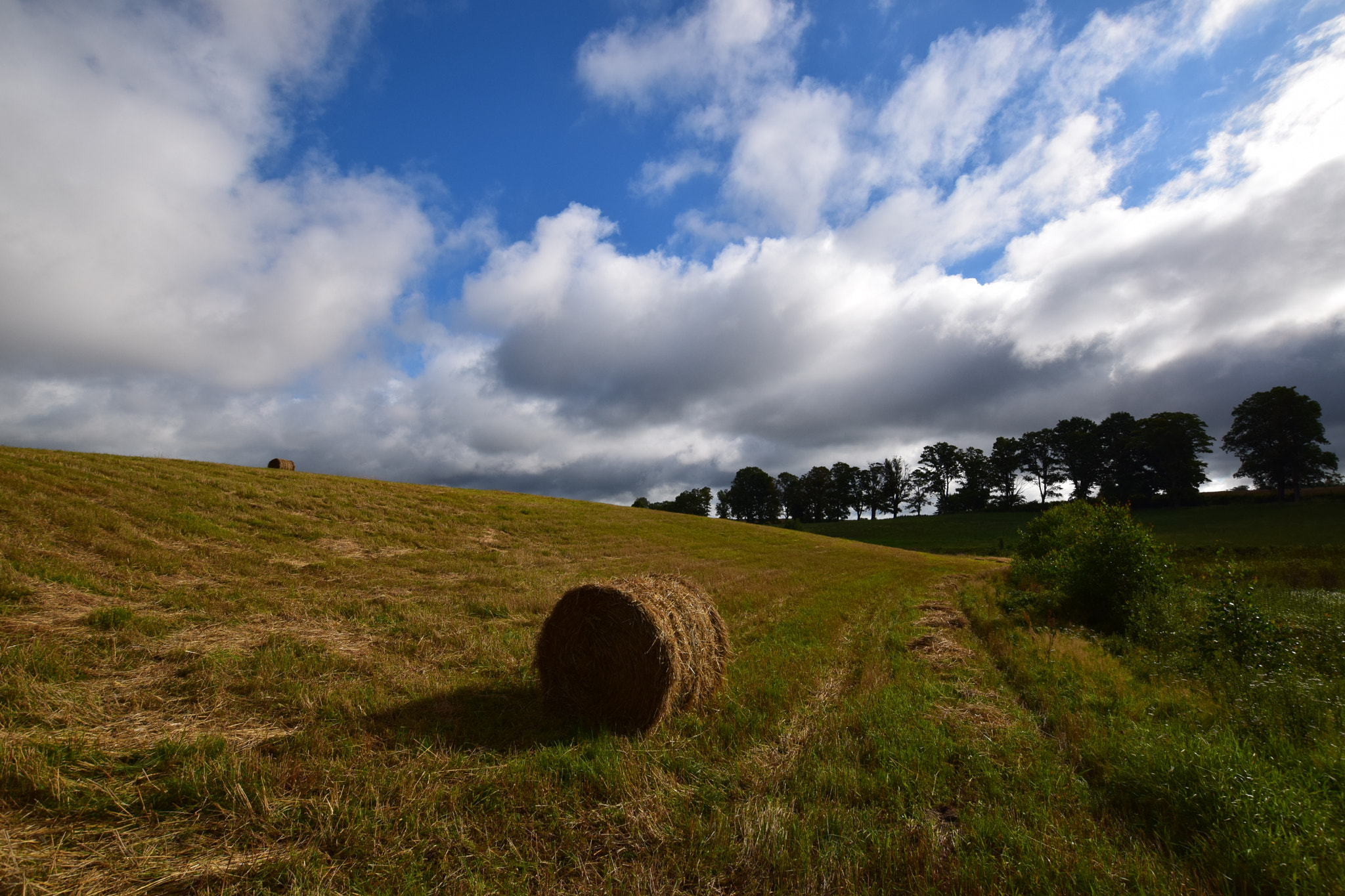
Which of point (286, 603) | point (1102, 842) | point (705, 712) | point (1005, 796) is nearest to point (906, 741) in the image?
point (1005, 796)

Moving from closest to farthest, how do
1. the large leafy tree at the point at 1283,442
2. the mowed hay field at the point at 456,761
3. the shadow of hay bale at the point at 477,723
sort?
the mowed hay field at the point at 456,761 → the shadow of hay bale at the point at 477,723 → the large leafy tree at the point at 1283,442

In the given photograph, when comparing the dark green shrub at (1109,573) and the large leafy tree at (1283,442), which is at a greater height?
the large leafy tree at (1283,442)

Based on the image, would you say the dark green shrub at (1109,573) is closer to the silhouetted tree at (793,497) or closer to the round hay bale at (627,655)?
the round hay bale at (627,655)

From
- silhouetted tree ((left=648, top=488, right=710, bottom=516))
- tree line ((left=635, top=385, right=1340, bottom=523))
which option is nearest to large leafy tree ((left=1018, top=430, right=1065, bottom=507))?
tree line ((left=635, top=385, right=1340, bottom=523))

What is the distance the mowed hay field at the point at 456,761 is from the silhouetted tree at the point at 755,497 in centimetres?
10599

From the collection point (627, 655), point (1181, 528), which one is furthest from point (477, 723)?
point (1181, 528)

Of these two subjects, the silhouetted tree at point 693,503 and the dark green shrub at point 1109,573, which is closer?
the dark green shrub at point 1109,573

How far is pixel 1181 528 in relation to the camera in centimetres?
6062

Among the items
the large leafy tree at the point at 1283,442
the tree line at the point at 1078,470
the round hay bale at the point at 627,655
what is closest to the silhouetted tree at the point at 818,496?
the tree line at the point at 1078,470

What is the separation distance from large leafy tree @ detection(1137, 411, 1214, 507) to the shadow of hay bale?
110 m

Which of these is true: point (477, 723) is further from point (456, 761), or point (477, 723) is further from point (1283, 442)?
point (1283, 442)

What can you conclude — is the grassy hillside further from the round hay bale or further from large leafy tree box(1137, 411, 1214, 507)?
the round hay bale

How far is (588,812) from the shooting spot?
191 inches

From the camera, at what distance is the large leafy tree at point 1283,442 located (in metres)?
69.8
